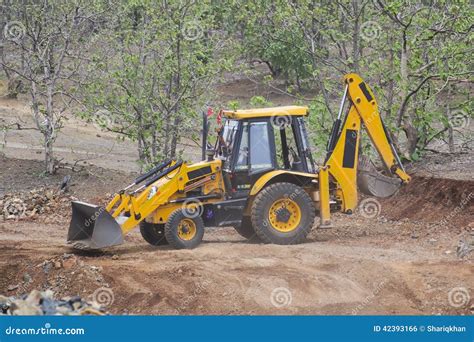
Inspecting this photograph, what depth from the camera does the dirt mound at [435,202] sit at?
15.0 metres

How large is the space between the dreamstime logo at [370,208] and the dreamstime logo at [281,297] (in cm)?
639

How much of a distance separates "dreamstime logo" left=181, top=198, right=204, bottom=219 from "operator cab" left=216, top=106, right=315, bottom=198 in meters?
0.57

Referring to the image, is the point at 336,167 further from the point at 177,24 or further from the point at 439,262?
the point at 177,24

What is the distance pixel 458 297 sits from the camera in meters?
10.2

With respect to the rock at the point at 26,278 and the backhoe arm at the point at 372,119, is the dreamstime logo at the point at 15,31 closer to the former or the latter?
the rock at the point at 26,278

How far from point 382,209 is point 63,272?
775 centimetres

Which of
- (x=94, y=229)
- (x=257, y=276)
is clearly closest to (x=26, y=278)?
(x=94, y=229)

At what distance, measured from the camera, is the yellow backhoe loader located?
42.5 feet

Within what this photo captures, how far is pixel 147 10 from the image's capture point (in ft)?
57.7

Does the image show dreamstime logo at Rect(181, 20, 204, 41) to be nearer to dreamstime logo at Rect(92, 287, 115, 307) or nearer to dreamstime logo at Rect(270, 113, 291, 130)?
dreamstime logo at Rect(270, 113, 291, 130)

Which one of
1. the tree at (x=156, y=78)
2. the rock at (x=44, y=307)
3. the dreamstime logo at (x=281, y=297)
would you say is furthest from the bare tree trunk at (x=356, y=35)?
the rock at (x=44, y=307)

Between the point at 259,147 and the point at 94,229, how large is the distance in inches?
119

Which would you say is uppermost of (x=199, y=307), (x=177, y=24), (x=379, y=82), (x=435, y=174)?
(x=177, y=24)

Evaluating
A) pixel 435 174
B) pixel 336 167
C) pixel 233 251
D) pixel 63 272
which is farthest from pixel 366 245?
pixel 63 272
